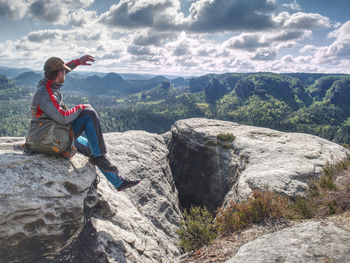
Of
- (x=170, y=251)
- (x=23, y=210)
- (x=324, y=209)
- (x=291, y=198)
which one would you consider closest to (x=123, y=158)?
(x=170, y=251)

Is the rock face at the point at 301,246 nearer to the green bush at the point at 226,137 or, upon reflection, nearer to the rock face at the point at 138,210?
the rock face at the point at 138,210

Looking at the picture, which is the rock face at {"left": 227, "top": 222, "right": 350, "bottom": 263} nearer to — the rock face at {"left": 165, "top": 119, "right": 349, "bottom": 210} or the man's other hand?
the rock face at {"left": 165, "top": 119, "right": 349, "bottom": 210}

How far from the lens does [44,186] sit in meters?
6.57

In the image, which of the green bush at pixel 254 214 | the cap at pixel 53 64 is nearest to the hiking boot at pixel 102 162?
the cap at pixel 53 64

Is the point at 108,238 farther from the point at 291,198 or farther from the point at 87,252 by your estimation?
the point at 291,198

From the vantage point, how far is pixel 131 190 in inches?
515

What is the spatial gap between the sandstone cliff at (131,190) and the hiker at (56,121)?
64 centimetres

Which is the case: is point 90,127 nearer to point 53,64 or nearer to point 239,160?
point 53,64

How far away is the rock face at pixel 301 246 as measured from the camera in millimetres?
5156

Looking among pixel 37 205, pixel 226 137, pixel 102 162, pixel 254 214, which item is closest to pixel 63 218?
pixel 37 205

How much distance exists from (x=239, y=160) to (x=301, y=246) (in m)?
11.4

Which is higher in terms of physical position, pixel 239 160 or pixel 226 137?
pixel 226 137

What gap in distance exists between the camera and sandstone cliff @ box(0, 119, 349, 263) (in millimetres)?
6207

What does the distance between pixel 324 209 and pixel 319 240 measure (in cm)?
239
